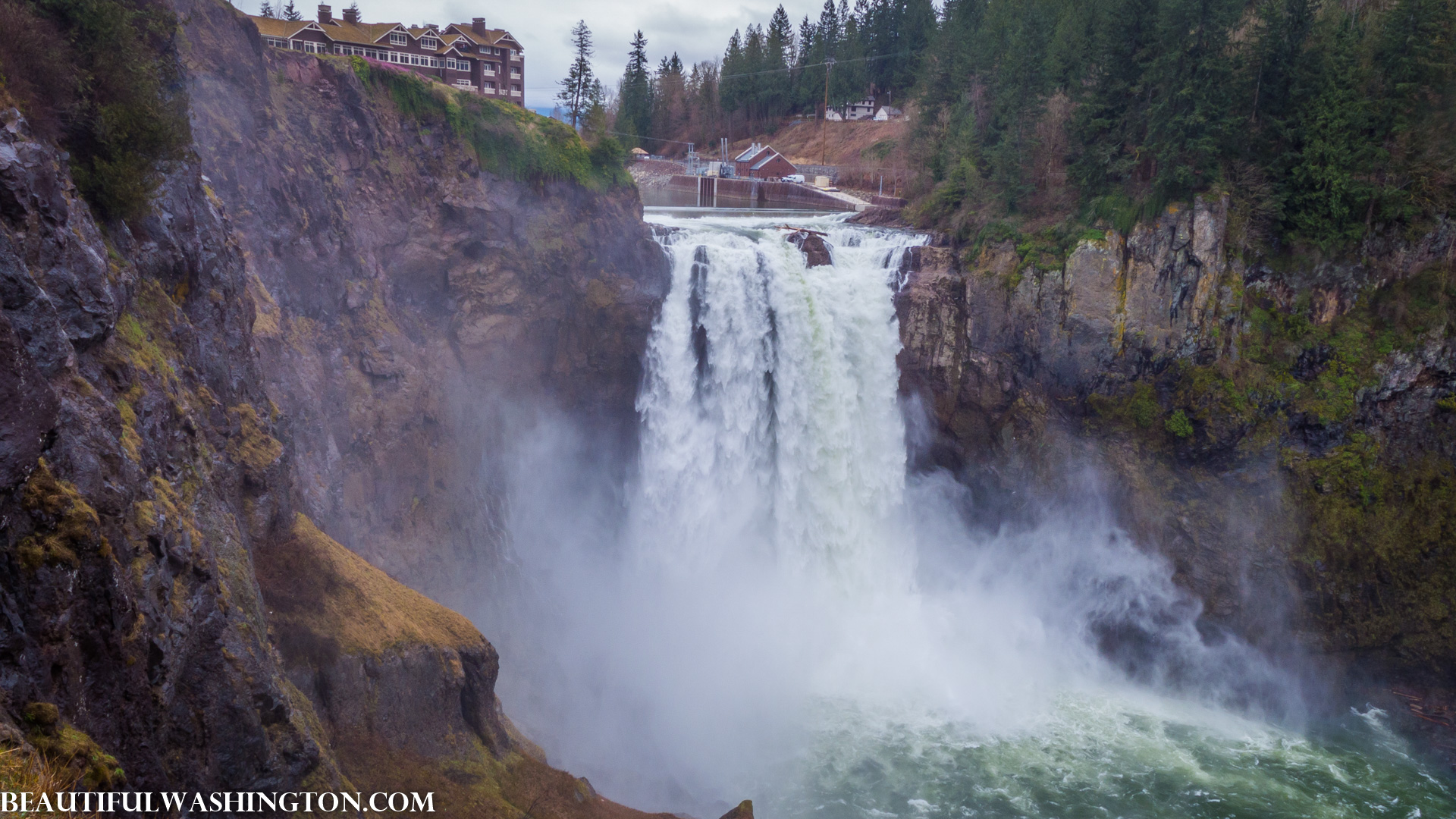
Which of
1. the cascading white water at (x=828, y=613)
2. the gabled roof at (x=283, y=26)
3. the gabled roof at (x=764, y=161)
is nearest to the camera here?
the cascading white water at (x=828, y=613)

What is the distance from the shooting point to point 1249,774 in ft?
70.9

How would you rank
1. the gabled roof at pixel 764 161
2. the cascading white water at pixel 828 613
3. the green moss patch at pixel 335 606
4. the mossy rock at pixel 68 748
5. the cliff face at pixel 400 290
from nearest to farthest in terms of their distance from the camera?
the mossy rock at pixel 68 748 → the green moss patch at pixel 335 606 → the cliff face at pixel 400 290 → the cascading white water at pixel 828 613 → the gabled roof at pixel 764 161

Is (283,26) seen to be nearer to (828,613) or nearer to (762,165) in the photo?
(828,613)

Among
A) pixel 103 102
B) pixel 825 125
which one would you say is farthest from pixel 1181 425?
pixel 825 125

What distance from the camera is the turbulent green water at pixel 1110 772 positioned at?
19.7 metres

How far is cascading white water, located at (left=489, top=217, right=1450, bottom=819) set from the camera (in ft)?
68.7

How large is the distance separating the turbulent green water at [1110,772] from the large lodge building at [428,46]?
26.8m

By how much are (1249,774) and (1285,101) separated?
68.9ft

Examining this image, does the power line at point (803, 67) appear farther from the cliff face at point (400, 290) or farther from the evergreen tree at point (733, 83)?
the cliff face at point (400, 290)

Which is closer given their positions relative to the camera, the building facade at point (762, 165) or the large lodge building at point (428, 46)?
the large lodge building at point (428, 46)

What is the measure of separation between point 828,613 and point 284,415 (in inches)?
708

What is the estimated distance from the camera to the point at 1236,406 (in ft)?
87.8

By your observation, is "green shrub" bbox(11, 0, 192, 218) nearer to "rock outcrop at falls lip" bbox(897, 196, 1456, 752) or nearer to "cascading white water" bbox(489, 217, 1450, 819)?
"cascading white water" bbox(489, 217, 1450, 819)

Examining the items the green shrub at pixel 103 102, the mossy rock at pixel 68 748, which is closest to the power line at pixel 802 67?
the green shrub at pixel 103 102
